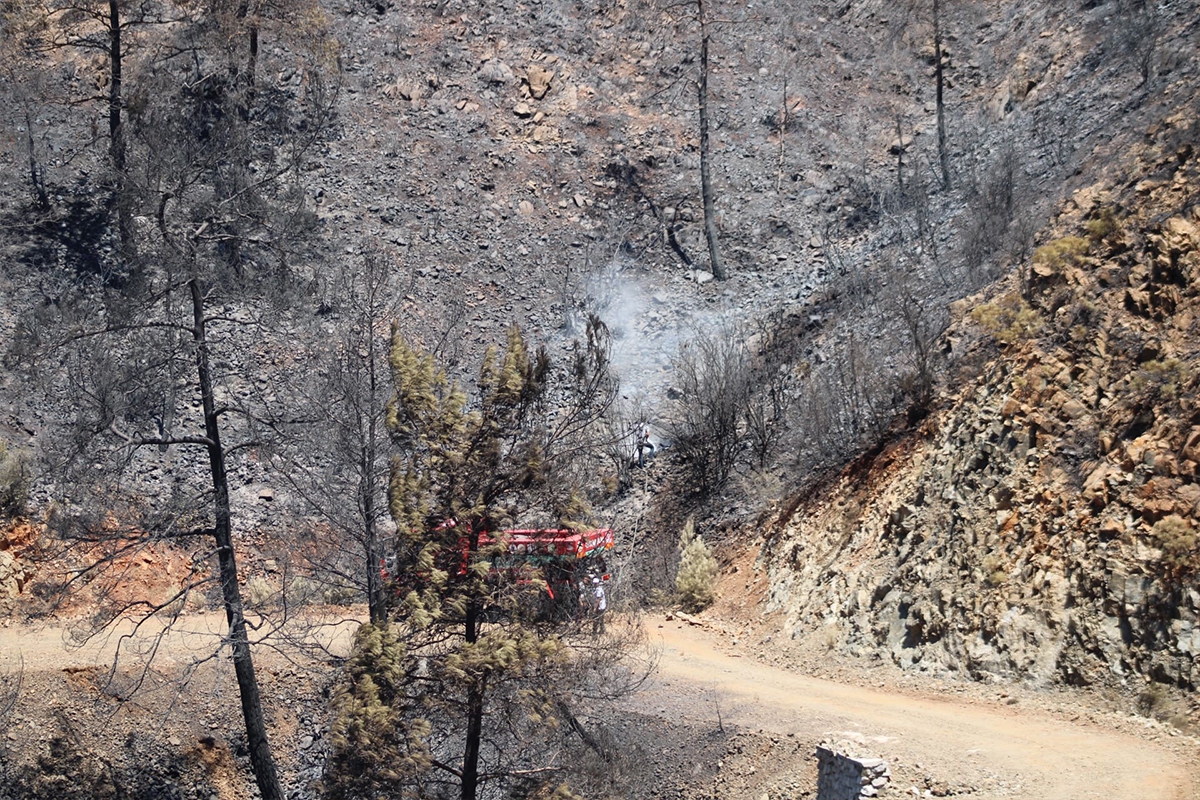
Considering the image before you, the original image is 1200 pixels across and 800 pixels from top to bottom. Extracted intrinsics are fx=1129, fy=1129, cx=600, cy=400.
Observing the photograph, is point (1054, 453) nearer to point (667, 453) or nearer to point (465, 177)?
point (667, 453)

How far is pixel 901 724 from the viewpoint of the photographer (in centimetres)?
1224

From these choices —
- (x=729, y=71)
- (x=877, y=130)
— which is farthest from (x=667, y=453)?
(x=729, y=71)

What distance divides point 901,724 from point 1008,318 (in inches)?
271

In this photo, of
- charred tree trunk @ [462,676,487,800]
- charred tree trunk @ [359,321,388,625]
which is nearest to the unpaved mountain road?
charred tree trunk @ [359,321,388,625]

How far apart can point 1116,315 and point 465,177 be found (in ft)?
59.8

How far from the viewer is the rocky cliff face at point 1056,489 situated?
39.8 ft

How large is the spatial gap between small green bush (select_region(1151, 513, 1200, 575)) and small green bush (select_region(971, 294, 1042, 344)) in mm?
4234

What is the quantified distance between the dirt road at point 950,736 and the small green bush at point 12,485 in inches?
482

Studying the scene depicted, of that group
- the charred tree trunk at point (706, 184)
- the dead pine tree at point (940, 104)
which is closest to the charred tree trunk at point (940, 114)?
the dead pine tree at point (940, 104)

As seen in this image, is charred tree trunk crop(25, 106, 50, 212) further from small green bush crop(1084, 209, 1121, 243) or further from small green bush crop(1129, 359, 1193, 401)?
small green bush crop(1129, 359, 1193, 401)

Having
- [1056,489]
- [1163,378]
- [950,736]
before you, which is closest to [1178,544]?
[1056,489]

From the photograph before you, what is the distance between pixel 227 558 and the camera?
1208cm

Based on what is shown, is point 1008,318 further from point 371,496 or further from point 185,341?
point 185,341

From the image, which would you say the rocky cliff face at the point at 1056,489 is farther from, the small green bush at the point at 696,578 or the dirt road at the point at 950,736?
the small green bush at the point at 696,578
